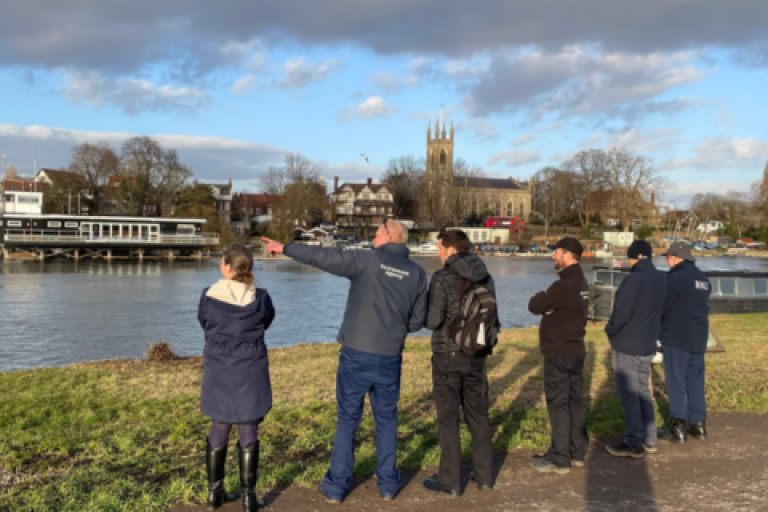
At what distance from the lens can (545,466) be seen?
6051 millimetres

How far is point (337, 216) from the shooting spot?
133625mm

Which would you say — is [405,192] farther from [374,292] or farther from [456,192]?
[374,292]

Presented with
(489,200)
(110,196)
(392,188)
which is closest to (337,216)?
(392,188)

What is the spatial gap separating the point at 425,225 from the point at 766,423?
11797cm

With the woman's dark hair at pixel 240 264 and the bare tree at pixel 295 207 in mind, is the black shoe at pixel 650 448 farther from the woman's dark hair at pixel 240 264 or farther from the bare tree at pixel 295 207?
the bare tree at pixel 295 207

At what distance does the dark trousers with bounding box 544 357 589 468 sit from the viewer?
6086 mm

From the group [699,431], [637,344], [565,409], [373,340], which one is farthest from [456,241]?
[699,431]

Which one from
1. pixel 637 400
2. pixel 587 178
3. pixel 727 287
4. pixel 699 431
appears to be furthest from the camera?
pixel 587 178

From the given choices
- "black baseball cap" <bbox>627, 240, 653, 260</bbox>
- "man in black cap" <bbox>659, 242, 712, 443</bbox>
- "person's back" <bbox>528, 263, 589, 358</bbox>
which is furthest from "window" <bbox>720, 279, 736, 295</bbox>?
"person's back" <bbox>528, 263, 589, 358</bbox>

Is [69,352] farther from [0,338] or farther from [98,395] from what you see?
[98,395]

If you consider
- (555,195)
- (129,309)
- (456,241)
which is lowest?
(129,309)

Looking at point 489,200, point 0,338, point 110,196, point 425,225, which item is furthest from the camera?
point 489,200

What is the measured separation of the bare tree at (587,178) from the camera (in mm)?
118569

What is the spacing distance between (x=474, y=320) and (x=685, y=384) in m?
3.42
